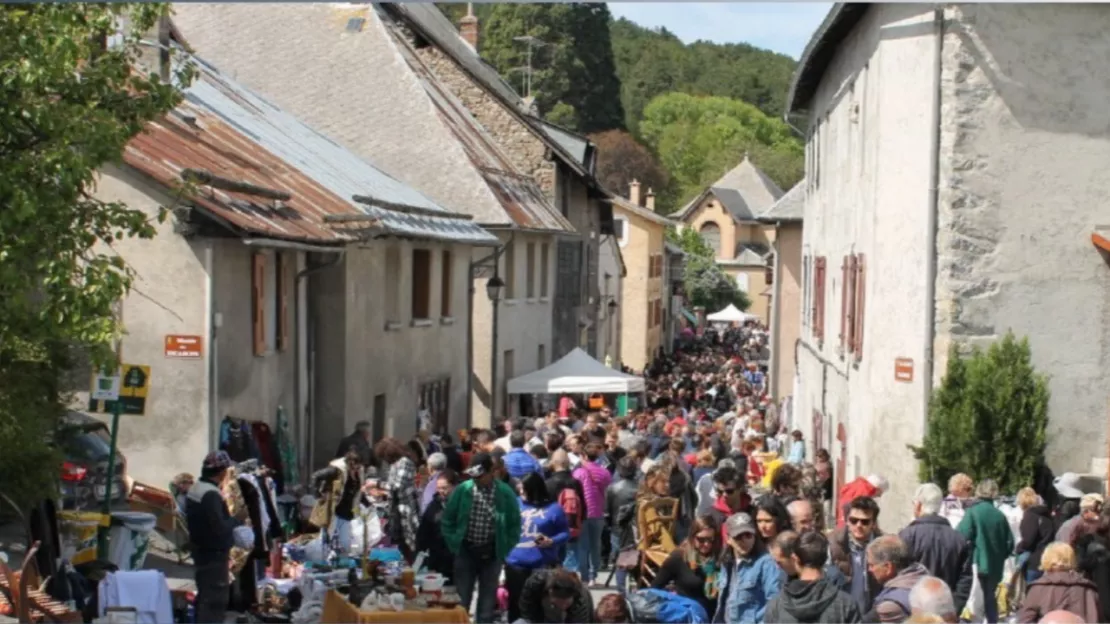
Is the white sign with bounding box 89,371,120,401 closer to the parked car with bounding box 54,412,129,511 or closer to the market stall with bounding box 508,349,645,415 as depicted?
the parked car with bounding box 54,412,129,511

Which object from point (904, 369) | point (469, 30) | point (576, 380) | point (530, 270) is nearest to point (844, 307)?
point (904, 369)

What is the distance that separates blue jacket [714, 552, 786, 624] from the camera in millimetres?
10531

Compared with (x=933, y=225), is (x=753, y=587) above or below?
below

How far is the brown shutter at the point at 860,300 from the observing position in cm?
2195

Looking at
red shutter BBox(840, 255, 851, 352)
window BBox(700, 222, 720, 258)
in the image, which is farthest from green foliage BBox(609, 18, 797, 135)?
red shutter BBox(840, 255, 851, 352)

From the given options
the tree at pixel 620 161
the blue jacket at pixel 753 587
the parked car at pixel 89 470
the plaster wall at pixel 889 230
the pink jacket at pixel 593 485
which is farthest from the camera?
the tree at pixel 620 161

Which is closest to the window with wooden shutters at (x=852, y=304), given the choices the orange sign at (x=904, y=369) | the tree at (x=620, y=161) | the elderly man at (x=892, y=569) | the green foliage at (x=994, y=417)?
the orange sign at (x=904, y=369)

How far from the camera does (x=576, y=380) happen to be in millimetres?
34219

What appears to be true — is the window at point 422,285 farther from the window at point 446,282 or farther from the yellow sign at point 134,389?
the yellow sign at point 134,389

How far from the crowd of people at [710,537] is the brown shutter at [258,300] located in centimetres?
182

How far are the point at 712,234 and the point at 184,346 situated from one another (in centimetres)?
8938

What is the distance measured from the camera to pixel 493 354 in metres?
36.5

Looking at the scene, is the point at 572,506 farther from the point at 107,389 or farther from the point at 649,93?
the point at 649,93

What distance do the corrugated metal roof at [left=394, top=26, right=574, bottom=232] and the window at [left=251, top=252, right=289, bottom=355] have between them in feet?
42.1
